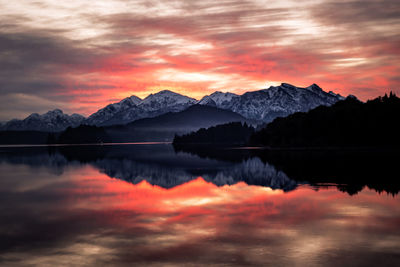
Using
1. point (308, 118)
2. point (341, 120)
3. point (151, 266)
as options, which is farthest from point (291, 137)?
point (151, 266)

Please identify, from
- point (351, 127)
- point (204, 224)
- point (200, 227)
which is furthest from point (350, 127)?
point (200, 227)

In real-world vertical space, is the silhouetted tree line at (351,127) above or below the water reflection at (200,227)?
above

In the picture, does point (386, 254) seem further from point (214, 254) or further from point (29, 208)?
point (29, 208)

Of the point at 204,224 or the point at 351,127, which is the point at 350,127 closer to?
the point at 351,127

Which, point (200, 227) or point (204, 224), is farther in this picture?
point (204, 224)

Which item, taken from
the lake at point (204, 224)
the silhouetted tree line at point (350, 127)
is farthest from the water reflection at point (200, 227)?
the silhouetted tree line at point (350, 127)

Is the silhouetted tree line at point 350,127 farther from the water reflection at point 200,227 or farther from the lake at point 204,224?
the water reflection at point 200,227

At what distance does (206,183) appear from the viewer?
50.9m

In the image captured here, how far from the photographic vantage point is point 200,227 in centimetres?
2548

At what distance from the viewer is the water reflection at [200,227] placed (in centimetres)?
1912

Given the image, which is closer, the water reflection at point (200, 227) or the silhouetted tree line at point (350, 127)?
the water reflection at point (200, 227)

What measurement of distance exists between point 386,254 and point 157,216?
1540 cm

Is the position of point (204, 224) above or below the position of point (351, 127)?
Result: below

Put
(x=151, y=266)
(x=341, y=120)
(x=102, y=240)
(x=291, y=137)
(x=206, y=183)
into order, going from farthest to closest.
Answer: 1. (x=291, y=137)
2. (x=341, y=120)
3. (x=206, y=183)
4. (x=102, y=240)
5. (x=151, y=266)
